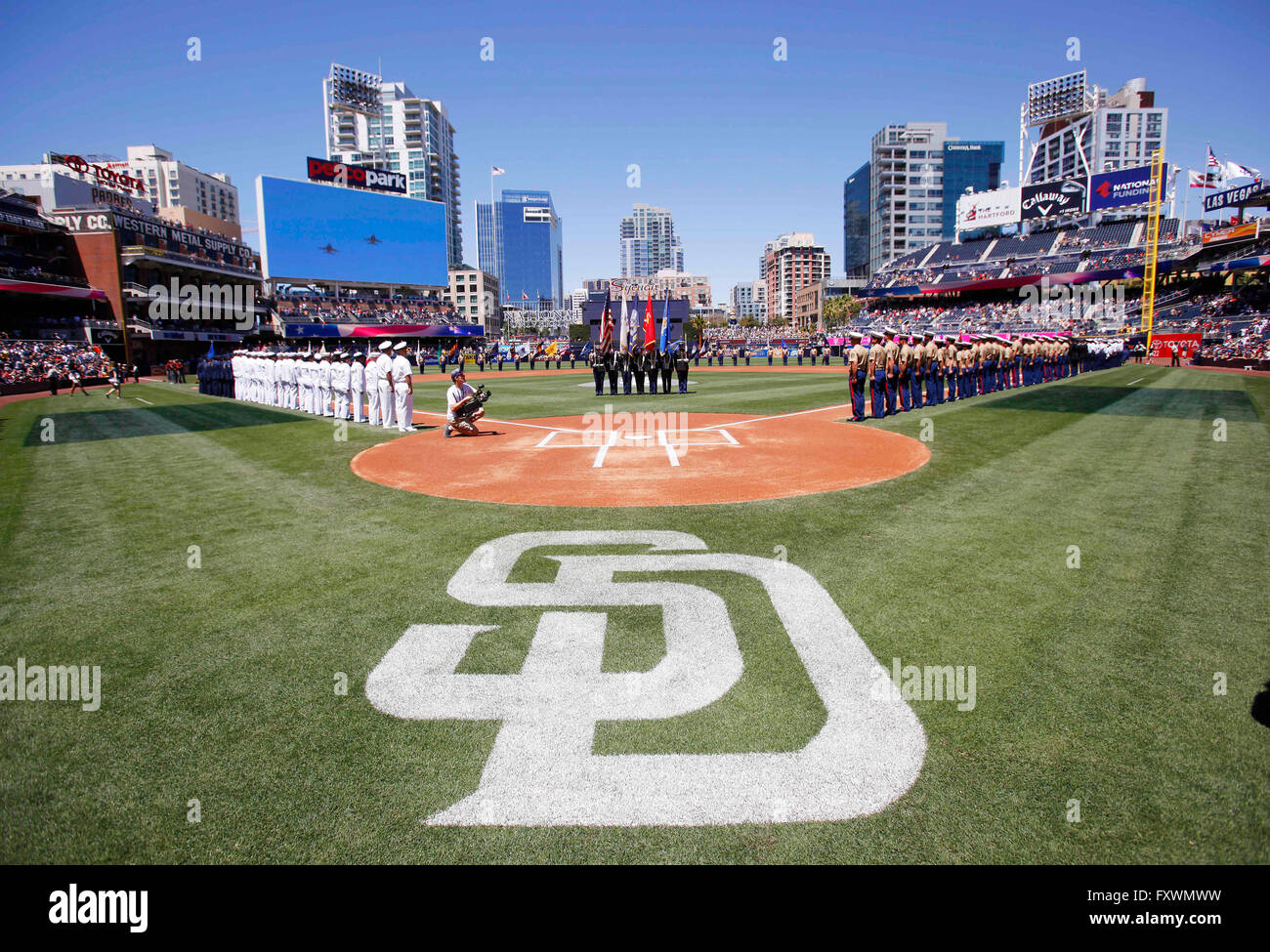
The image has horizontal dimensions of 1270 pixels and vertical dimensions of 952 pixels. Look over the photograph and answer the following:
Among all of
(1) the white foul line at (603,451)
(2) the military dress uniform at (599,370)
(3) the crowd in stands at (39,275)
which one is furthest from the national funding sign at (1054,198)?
(3) the crowd in stands at (39,275)

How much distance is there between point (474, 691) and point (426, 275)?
87700mm

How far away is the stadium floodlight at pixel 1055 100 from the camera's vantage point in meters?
127

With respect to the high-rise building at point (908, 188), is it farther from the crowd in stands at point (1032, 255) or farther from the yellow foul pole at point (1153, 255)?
the yellow foul pole at point (1153, 255)

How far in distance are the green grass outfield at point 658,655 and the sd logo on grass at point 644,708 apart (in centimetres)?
11

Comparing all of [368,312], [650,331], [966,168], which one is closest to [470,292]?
[368,312]

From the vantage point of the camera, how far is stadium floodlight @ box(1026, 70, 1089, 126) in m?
127

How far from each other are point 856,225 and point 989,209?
8927cm

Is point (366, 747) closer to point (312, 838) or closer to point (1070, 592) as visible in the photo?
point (312, 838)

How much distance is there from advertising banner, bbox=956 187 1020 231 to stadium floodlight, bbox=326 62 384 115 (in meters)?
102

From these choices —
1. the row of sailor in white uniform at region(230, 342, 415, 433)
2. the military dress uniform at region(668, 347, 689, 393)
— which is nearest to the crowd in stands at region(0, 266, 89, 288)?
the row of sailor in white uniform at region(230, 342, 415, 433)

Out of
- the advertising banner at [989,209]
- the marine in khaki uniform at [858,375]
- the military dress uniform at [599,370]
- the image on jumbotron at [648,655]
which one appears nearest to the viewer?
the image on jumbotron at [648,655]

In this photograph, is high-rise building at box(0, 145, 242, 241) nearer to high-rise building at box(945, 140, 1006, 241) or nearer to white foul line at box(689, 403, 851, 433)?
white foul line at box(689, 403, 851, 433)

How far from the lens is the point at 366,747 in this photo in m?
3.80

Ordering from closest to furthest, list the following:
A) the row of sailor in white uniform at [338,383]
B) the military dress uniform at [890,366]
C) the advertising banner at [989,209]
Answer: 1. the row of sailor in white uniform at [338,383]
2. the military dress uniform at [890,366]
3. the advertising banner at [989,209]
